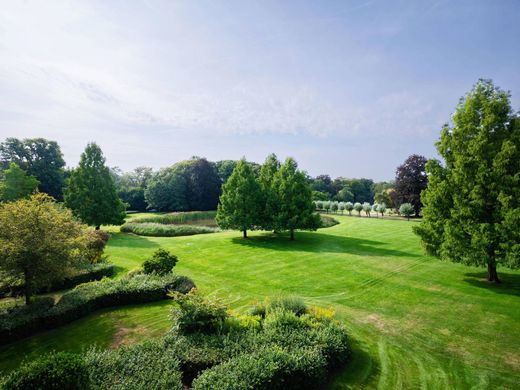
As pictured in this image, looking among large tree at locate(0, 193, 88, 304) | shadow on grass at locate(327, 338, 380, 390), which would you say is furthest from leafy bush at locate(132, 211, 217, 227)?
shadow on grass at locate(327, 338, 380, 390)

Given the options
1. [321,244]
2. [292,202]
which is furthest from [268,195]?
[321,244]

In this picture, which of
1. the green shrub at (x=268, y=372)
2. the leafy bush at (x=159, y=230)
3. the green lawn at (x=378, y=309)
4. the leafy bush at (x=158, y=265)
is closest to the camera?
the green shrub at (x=268, y=372)

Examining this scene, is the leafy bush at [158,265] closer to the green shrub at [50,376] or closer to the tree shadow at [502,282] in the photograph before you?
the green shrub at [50,376]

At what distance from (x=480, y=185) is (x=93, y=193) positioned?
34.2 meters

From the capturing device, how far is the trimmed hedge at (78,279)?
1319cm

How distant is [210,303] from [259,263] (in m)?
10.1

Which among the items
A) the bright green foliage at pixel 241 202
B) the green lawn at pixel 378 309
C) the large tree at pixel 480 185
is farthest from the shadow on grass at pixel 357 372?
the bright green foliage at pixel 241 202

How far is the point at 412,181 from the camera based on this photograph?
160 ft

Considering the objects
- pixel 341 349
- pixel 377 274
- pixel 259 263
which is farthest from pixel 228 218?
pixel 341 349

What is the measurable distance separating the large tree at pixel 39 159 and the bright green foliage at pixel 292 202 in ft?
144

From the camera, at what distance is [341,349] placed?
7914 mm

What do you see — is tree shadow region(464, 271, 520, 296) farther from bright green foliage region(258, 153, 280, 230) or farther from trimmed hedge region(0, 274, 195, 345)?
bright green foliage region(258, 153, 280, 230)

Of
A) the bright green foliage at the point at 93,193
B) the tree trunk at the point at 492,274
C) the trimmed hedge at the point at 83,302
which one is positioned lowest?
the trimmed hedge at the point at 83,302

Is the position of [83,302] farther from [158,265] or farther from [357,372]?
[357,372]
